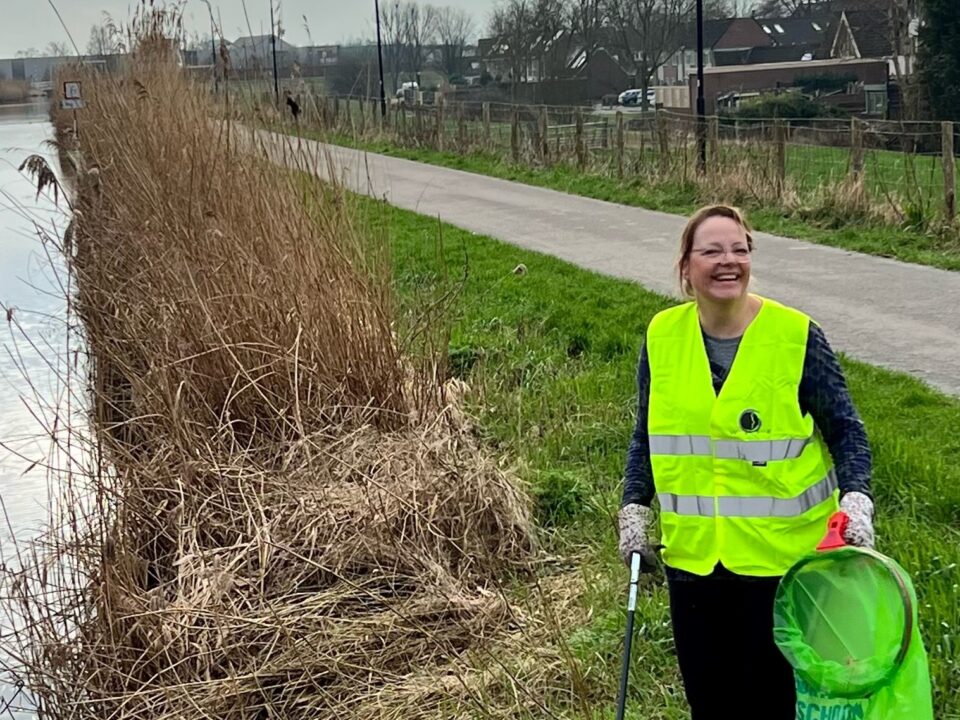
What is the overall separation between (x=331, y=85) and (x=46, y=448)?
110 inches

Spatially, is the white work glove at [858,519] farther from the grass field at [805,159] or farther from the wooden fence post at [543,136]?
the wooden fence post at [543,136]

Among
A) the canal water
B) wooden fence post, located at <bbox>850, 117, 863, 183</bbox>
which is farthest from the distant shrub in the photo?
the canal water

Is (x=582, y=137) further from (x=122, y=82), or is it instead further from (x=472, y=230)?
(x=122, y=82)

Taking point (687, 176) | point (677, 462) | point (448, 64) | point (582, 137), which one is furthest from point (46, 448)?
point (448, 64)

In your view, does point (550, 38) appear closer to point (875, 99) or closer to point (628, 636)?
point (875, 99)

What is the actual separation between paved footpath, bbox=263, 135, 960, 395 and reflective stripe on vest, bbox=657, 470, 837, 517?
70 cm

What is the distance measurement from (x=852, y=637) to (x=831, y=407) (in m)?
0.53

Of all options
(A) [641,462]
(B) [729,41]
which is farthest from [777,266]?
(B) [729,41]

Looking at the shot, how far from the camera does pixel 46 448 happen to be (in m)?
7.06

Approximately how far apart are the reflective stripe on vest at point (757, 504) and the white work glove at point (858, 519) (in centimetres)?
10

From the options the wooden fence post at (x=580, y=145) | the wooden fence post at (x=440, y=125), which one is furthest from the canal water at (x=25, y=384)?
the wooden fence post at (x=440, y=125)

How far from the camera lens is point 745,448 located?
108 inches

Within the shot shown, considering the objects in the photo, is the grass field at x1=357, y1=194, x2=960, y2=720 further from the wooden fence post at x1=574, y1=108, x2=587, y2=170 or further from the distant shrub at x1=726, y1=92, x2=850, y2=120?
the distant shrub at x1=726, y1=92, x2=850, y2=120

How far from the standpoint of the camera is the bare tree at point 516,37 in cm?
4734
